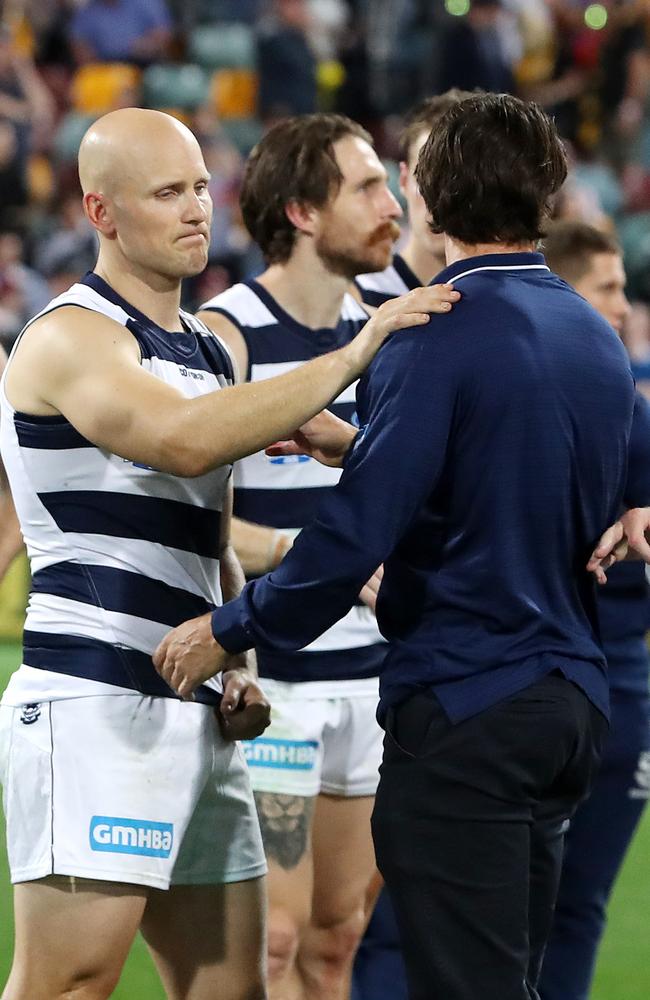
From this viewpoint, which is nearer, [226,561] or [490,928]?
[490,928]

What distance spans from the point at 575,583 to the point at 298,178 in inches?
72.3

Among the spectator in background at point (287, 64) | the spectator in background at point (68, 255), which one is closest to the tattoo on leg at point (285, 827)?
the spectator in background at point (68, 255)

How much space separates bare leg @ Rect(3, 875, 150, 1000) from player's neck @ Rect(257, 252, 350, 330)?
1752mm

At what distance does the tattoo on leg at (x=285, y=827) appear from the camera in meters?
3.79

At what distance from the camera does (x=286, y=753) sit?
384 cm

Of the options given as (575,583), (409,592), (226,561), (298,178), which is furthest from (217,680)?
(298,178)

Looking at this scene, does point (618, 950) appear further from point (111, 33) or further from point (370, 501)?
point (111, 33)

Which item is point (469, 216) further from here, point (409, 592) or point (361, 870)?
point (361, 870)

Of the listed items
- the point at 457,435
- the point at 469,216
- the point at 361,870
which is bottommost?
the point at 361,870

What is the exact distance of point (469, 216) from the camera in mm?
2613

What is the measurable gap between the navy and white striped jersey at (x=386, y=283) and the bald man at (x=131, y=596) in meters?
1.36

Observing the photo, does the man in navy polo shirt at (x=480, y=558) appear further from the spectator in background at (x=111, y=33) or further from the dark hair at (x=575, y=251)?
the spectator in background at (x=111, y=33)

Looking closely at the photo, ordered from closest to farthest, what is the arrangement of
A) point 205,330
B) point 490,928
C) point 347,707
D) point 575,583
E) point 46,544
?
point 490,928
point 575,583
point 46,544
point 205,330
point 347,707

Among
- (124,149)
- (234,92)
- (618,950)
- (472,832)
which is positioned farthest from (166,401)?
(234,92)
